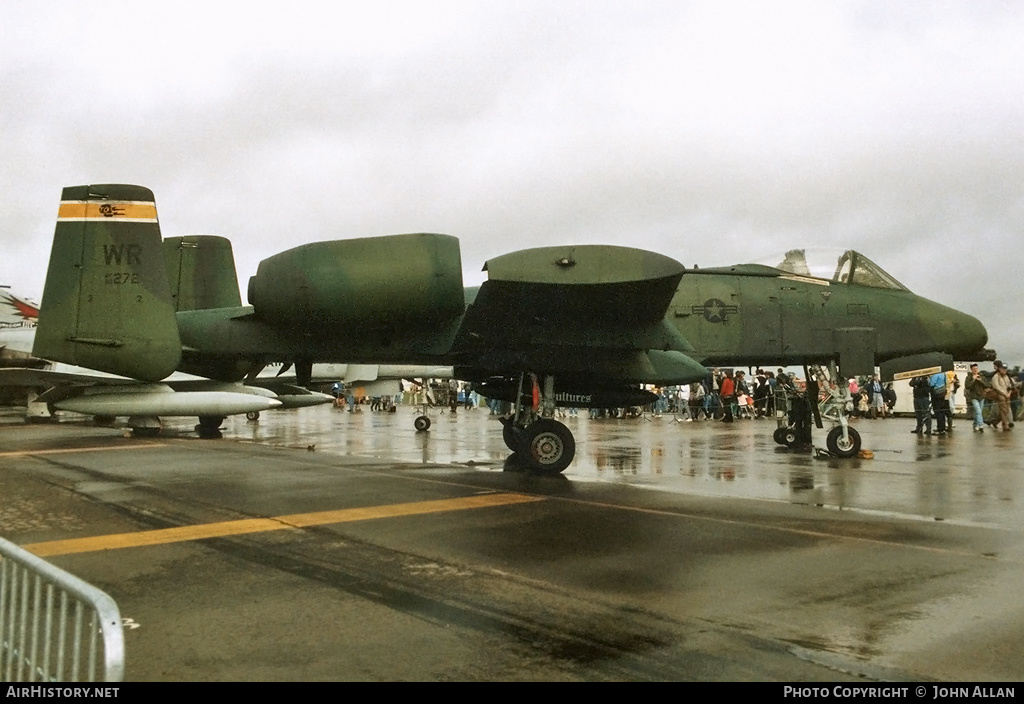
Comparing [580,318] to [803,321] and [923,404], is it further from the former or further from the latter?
[923,404]

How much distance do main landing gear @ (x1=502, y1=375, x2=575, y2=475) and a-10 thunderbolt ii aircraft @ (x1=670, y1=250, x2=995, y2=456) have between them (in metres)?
2.39

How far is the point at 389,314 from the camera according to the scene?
9875 mm

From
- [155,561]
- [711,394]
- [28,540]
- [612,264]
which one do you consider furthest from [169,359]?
[711,394]

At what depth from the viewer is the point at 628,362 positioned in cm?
1123

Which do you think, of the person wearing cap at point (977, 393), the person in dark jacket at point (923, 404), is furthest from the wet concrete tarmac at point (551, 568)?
the person wearing cap at point (977, 393)

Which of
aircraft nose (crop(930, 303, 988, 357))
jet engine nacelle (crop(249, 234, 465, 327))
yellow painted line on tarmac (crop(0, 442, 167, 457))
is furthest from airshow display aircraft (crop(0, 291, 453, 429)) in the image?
aircraft nose (crop(930, 303, 988, 357))

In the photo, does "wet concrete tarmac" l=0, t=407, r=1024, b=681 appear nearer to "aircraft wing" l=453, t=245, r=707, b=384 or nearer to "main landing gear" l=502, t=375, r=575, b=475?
"main landing gear" l=502, t=375, r=575, b=475

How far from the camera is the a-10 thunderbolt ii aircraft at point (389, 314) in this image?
9.70 meters

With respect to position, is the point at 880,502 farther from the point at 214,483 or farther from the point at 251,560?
the point at 214,483

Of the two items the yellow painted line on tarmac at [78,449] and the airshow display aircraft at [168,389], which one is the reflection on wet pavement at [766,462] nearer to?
the airshow display aircraft at [168,389]

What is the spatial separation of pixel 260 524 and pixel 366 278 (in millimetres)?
3439

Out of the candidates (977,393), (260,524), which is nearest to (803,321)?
(260,524)
